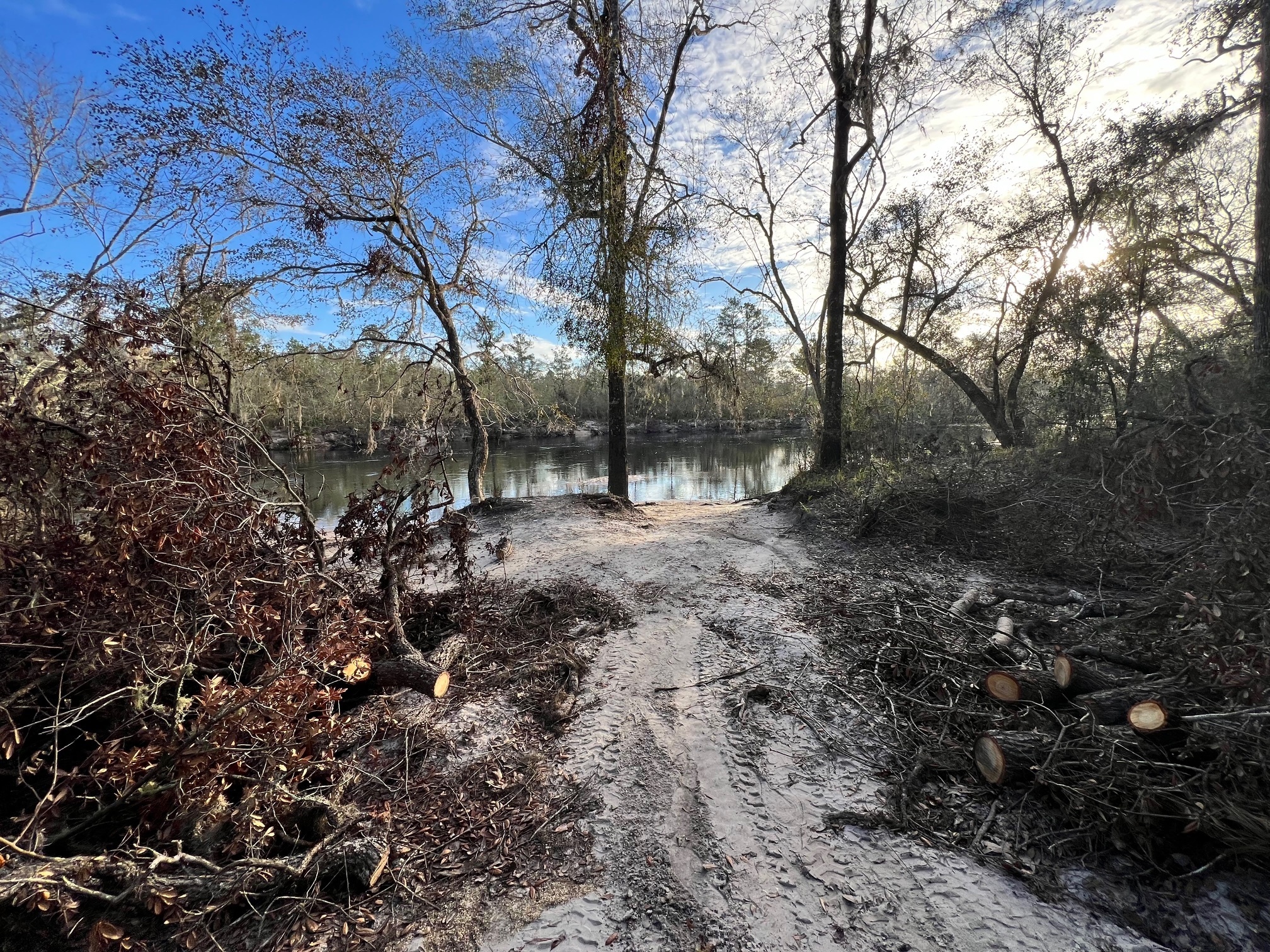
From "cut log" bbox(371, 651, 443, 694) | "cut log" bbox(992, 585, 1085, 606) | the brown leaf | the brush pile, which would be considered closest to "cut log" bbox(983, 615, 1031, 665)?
the brush pile

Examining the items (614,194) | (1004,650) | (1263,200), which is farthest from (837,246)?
(1004,650)

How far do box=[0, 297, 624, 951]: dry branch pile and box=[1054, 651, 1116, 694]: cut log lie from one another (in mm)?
2965

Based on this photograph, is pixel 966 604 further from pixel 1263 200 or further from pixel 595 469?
pixel 595 469

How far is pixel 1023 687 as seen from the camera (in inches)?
119

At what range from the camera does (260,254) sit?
855cm

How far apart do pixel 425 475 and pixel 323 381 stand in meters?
19.0

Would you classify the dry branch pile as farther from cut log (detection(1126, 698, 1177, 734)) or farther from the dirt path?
cut log (detection(1126, 698, 1177, 734))

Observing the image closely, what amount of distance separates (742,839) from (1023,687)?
2002mm

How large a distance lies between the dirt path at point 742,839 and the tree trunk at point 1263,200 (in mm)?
8191

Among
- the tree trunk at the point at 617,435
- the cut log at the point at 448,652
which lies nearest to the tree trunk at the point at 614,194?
the tree trunk at the point at 617,435

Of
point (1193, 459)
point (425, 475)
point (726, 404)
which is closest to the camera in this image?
point (1193, 459)

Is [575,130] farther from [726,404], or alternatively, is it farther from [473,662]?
[473,662]

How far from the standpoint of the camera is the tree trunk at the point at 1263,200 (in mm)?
6719

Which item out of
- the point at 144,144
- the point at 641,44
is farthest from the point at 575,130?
the point at 144,144
